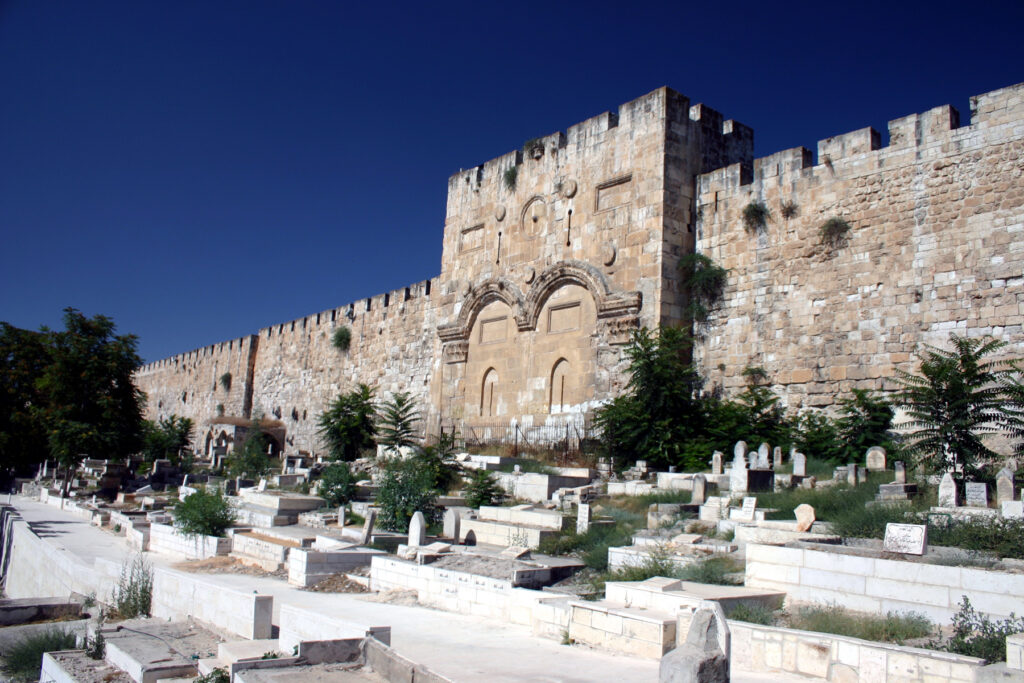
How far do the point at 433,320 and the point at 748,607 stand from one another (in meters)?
18.4

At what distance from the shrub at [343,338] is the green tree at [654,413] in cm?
1586

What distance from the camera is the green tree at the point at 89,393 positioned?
22.7 m

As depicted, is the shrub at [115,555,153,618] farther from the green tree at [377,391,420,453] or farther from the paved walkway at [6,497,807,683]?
the green tree at [377,391,420,453]

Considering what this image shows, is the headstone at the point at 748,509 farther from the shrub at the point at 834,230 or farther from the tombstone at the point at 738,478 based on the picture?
the shrub at the point at 834,230

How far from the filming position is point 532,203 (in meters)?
19.1

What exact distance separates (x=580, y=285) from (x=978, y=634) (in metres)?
12.5

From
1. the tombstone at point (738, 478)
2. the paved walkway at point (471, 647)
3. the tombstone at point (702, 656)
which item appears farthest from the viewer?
the tombstone at point (738, 478)

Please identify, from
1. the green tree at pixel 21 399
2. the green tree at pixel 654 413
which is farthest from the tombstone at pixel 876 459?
the green tree at pixel 21 399

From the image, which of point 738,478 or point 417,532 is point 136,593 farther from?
point 738,478

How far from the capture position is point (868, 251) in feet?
44.4

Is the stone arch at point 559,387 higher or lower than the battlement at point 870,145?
lower

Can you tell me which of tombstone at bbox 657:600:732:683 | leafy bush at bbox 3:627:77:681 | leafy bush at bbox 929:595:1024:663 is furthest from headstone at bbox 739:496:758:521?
leafy bush at bbox 3:627:77:681

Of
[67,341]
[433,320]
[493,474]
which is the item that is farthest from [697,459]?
[67,341]

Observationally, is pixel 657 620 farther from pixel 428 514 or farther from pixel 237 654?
pixel 428 514
